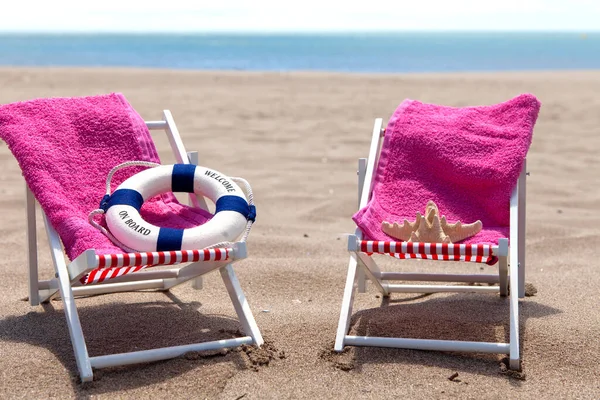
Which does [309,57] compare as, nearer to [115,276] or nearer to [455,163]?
[455,163]

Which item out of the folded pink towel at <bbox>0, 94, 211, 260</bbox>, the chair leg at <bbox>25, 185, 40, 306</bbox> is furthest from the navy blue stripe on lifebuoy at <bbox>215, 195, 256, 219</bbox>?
the chair leg at <bbox>25, 185, 40, 306</bbox>

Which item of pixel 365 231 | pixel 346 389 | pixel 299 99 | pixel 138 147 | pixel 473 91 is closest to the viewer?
pixel 346 389

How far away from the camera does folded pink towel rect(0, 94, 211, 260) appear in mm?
3129

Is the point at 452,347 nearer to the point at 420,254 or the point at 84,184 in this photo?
the point at 420,254

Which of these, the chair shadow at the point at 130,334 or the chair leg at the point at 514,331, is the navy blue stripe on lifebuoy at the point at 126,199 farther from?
the chair leg at the point at 514,331

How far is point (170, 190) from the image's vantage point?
10.9 feet

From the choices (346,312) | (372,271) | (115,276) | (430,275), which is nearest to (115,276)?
(115,276)

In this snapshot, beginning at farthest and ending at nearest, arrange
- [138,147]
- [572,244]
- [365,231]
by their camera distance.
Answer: [572,244] → [138,147] → [365,231]

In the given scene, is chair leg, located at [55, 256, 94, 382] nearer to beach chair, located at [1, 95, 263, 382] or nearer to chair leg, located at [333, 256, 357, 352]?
beach chair, located at [1, 95, 263, 382]

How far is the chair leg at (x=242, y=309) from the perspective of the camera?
300 cm

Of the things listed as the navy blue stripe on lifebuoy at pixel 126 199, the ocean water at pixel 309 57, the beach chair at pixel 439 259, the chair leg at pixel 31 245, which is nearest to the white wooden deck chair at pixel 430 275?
the beach chair at pixel 439 259

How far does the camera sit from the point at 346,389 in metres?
2.69

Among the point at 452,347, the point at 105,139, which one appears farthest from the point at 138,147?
the point at 452,347

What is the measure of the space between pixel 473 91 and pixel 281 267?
9.02 meters
